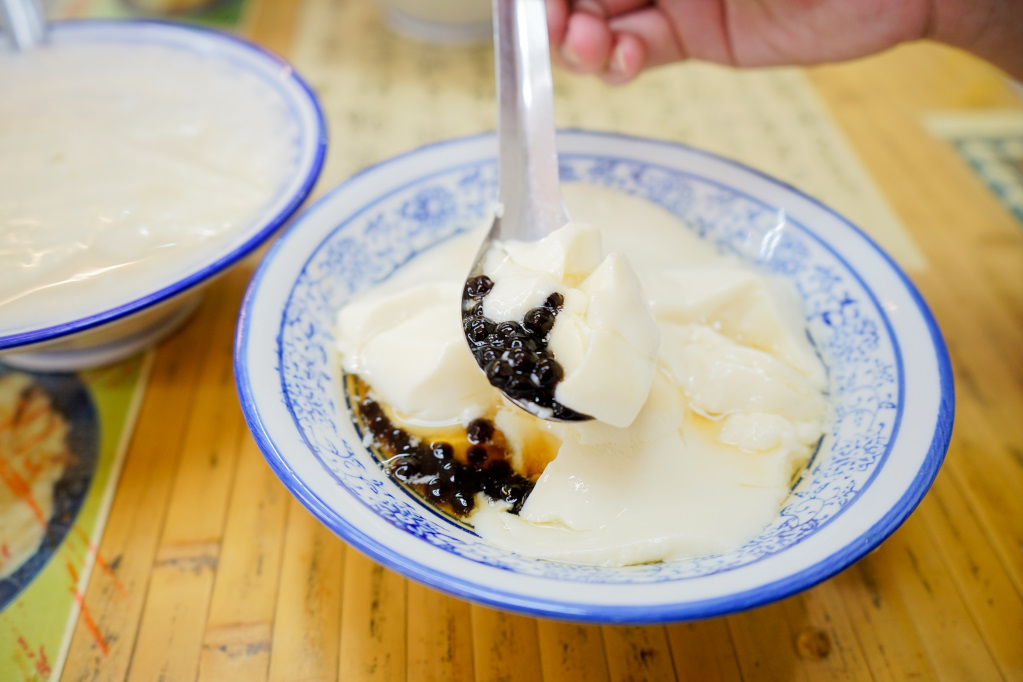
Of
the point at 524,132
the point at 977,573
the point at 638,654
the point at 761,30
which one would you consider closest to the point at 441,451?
the point at 638,654

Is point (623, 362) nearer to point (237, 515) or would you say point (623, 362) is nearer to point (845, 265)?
Result: point (845, 265)

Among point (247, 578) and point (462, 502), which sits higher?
point (462, 502)

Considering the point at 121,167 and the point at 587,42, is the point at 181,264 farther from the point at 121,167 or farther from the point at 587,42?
the point at 587,42

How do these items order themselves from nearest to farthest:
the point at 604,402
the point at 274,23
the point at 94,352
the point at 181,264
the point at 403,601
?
1. the point at 604,402
2. the point at 403,601
3. the point at 181,264
4. the point at 94,352
5. the point at 274,23

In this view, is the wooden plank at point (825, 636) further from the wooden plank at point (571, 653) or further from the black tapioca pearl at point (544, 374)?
the black tapioca pearl at point (544, 374)

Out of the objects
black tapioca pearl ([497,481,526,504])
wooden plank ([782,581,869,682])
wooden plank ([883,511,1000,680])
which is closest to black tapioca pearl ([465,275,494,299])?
black tapioca pearl ([497,481,526,504])

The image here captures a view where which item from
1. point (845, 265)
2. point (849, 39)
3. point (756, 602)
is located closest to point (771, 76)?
point (849, 39)

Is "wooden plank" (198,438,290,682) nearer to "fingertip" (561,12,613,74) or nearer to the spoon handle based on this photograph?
the spoon handle
